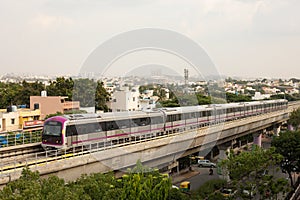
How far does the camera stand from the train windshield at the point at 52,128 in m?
17.2

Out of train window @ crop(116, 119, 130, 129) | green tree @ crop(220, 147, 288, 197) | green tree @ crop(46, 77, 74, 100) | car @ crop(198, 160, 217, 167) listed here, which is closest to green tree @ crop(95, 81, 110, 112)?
green tree @ crop(46, 77, 74, 100)

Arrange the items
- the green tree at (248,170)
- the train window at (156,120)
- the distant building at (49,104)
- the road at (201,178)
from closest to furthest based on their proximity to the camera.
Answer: the green tree at (248,170), the train window at (156,120), the road at (201,178), the distant building at (49,104)

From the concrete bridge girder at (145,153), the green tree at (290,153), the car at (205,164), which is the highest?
the concrete bridge girder at (145,153)

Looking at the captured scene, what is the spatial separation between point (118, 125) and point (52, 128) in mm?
4295

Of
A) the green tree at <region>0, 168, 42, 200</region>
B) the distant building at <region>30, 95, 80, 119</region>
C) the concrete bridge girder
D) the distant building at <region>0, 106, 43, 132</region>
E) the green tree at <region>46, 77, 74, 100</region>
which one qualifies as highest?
the green tree at <region>46, 77, 74, 100</region>

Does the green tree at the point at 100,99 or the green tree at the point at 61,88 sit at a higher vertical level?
the green tree at the point at 61,88

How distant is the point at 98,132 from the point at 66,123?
231 cm

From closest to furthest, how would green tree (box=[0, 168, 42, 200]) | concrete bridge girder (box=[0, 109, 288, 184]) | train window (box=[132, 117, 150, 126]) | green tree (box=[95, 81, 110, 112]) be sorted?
green tree (box=[0, 168, 42, 200]) < concrete bridge girder (box=[0, 109, 288, 184]) < train window (box=[132, 117, 150, 126]) < green tree (box=[95, 81, 110, 112])

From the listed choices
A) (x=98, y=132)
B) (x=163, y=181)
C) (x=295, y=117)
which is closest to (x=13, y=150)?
(x=98, y=132)

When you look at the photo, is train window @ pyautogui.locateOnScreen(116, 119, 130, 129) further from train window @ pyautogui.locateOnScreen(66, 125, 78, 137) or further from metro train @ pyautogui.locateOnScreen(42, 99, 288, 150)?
train window @ pyautogui.locateOnScreen(66, 125, 78, 137)

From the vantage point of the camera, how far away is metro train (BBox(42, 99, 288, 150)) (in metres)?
17.4

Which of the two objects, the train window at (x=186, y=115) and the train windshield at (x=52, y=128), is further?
the train window at (x=186, y=115)

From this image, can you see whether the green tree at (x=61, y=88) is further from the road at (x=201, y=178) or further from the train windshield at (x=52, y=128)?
the train windshield at (x=52, y=128)

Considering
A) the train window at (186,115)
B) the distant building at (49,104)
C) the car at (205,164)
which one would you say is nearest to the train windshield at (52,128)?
the train window at (186,115)
